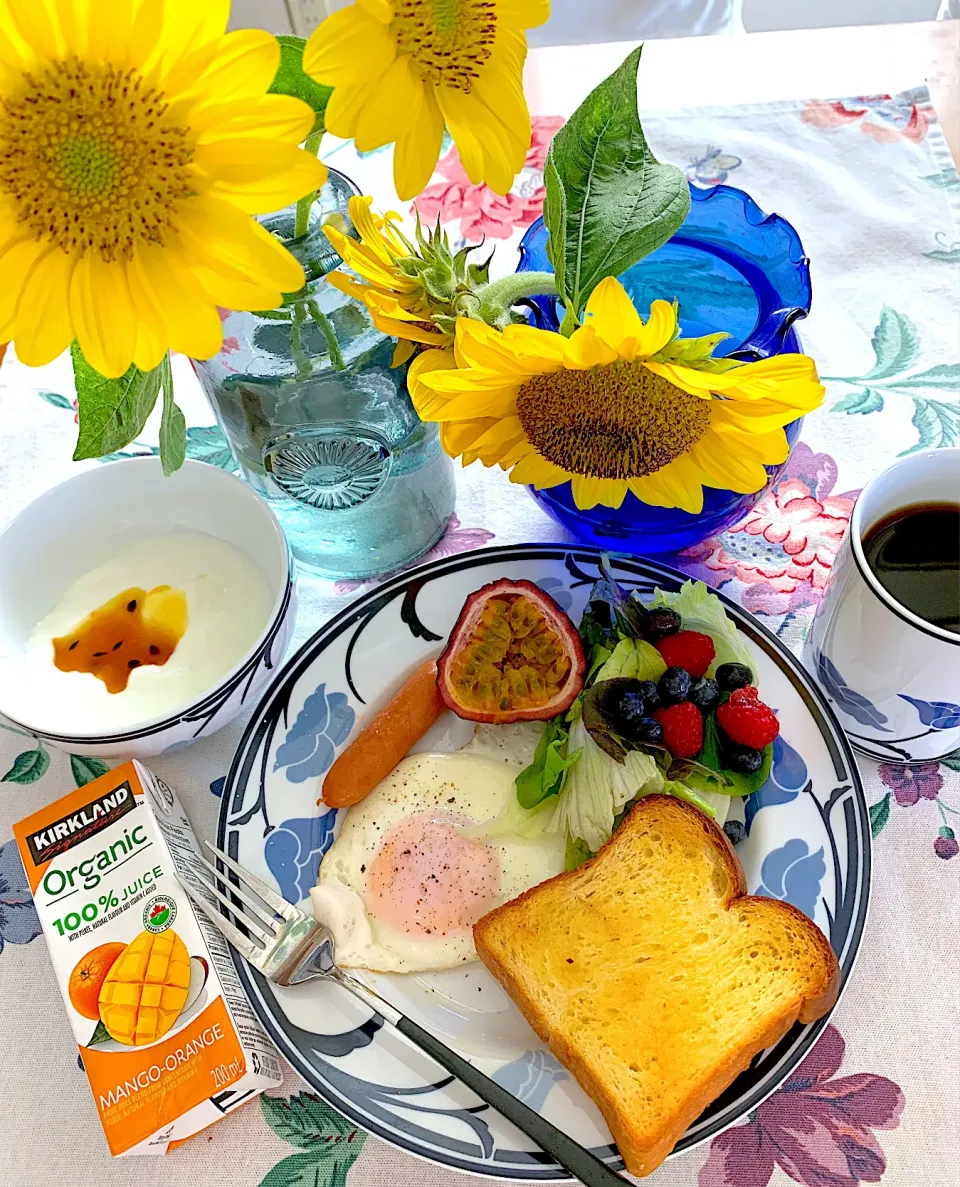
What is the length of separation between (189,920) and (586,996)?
14.6 inches

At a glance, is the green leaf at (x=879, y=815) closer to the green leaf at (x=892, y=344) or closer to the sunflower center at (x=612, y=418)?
the sunflower center at (x=612, y=418)

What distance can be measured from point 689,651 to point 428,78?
0.61 metres

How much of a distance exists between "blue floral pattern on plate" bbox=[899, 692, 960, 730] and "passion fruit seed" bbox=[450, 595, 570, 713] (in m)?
0.35

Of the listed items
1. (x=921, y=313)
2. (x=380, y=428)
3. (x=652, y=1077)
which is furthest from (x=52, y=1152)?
(x=921, y=313)

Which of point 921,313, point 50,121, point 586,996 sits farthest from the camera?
point 921,313

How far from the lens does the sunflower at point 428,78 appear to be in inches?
18.6

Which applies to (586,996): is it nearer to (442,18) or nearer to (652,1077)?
(652,1077)

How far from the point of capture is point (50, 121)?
1.46ft

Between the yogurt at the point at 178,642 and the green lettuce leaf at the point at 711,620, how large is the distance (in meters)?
0.44

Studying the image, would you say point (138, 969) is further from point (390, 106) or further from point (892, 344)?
point (892, 344)

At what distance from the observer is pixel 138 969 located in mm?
828

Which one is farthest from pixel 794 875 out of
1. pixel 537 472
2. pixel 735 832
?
pixel 537 472

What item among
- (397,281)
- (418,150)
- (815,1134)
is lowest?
(815,1134)

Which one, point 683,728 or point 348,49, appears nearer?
point 348,49
